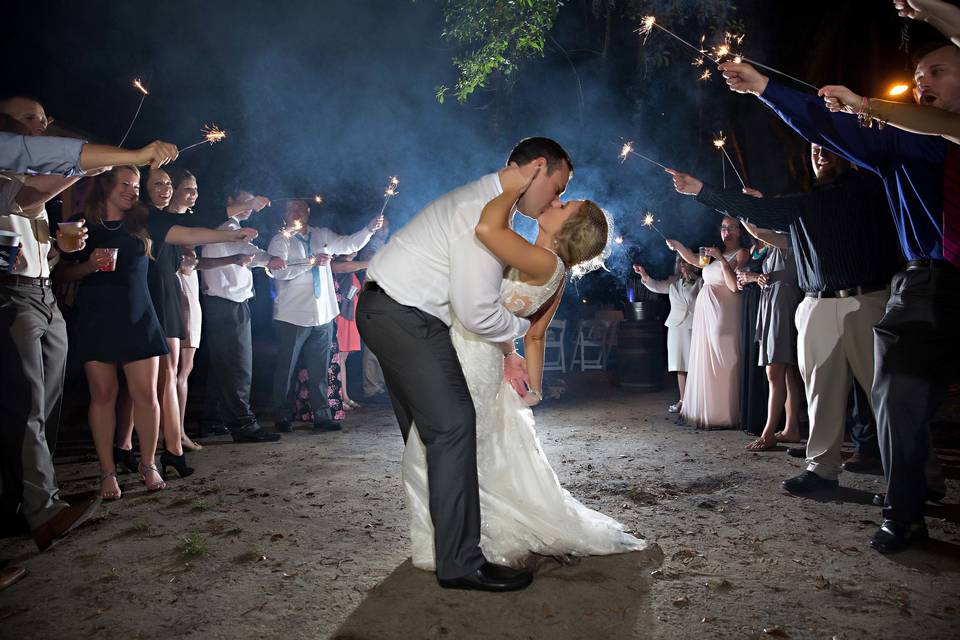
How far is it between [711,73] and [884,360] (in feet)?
28.5

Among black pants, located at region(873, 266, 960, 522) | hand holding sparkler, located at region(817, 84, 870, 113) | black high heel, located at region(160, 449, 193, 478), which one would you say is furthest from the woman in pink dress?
black high heel, located at region(160, 449, 193, 478)

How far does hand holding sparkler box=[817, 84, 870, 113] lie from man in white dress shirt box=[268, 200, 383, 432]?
4.99 metres

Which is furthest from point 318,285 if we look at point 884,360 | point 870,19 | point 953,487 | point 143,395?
point 870,19

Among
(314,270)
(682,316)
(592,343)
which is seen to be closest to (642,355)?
(682,316)

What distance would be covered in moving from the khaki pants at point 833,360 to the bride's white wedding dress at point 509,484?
71.3 inches

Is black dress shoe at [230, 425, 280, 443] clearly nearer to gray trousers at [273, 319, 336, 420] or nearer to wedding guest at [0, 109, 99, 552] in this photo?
gray trousers at [273, 319, 336, 420]

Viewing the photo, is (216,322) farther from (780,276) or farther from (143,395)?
(780,276)

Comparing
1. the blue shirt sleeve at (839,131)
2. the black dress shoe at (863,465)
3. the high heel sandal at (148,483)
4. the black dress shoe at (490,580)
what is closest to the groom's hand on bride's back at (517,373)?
the black dress shoe at (490,580)

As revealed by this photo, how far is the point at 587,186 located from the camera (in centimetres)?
1291

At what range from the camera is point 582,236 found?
283 cm

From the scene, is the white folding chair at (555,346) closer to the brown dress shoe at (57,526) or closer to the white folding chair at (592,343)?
the white folding chair at (592,343)

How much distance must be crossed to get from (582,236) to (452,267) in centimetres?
82

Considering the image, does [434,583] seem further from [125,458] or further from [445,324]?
[125,458]

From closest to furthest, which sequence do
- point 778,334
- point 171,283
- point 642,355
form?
point 171,283, point 778,334, point 642,355
